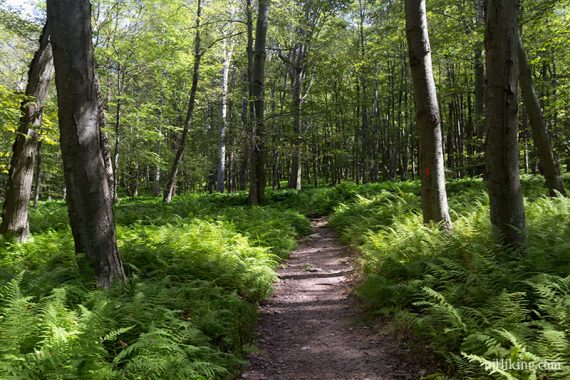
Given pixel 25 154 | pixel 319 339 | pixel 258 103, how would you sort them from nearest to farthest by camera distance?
pixel 319 339 < pixel 25 154 < pixel 258 103

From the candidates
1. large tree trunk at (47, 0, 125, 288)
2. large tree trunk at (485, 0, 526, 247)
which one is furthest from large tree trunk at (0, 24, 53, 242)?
large tree trunk at (485, 0, 526, 247)

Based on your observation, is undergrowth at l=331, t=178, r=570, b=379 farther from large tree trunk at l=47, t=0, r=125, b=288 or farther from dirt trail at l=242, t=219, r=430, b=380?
large tree trunk at l=47, t=0, r=125, b=288

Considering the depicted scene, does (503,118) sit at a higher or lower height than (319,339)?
higher

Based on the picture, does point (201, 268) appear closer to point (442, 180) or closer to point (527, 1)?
point (442, 180)

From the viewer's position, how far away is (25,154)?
8133 millimetres

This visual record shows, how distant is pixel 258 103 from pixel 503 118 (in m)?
10.2

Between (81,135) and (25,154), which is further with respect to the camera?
(25,154)

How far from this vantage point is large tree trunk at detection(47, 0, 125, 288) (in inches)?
177

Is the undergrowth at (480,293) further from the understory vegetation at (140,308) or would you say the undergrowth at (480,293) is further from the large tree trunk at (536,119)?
the understory vegetation at (140,308)

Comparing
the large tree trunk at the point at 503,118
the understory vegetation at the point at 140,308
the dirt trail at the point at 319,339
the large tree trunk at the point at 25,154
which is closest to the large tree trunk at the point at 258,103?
the understory vegetation at the point at 140,308

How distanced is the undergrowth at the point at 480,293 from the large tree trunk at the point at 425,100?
92 centimetres

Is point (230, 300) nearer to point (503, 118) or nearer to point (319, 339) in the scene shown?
point (319, 339)

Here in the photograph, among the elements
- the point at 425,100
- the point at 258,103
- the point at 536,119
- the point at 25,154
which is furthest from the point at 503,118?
the point at 258,103

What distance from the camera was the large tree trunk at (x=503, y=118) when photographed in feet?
15.6
